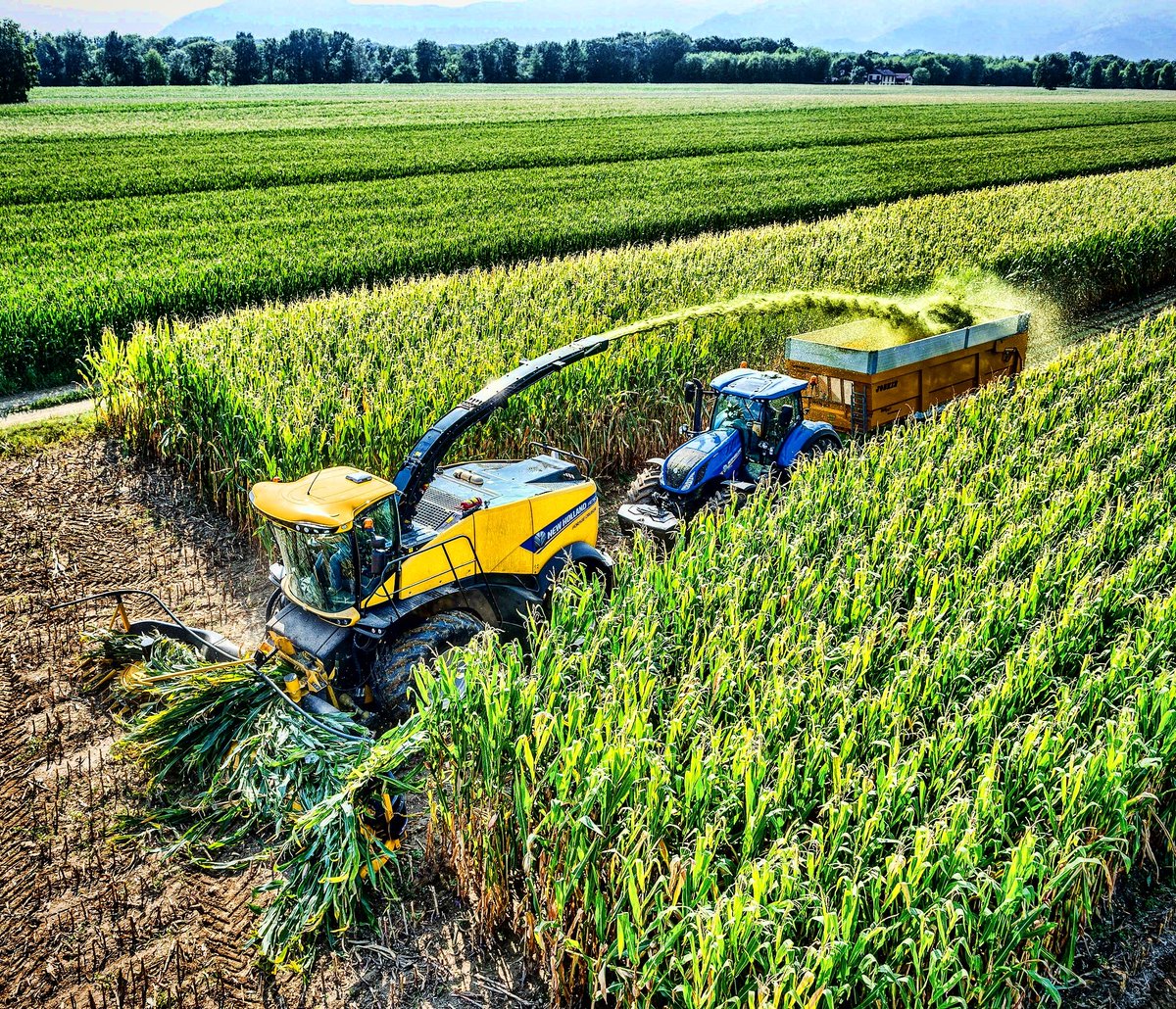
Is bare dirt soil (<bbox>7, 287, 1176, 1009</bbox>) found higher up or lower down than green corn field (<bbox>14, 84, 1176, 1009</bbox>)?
lower down

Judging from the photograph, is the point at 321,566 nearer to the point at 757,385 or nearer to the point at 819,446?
the point at 757,385

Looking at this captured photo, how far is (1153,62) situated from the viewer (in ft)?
382

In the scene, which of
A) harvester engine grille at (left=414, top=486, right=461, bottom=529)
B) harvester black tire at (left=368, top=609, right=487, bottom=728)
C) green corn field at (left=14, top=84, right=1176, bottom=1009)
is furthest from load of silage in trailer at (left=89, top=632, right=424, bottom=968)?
harvester engine grille at (left=414, top=486, right=461, bottom=529)

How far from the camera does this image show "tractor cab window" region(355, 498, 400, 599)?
6.06 m

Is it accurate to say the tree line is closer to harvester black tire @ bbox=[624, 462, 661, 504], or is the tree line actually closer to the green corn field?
the green corn field

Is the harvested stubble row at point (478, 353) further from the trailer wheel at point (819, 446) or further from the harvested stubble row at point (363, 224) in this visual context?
the harvested stubble row at point (363, 224)

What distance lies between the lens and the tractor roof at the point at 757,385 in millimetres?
9227

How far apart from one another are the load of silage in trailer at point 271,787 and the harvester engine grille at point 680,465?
379 centimetres

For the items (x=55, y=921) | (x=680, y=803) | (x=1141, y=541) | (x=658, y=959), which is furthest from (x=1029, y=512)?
(x=55, y=921)

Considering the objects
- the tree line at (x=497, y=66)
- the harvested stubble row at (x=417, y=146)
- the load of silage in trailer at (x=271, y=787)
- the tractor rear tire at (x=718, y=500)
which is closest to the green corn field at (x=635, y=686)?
the load of silage in trailer at (x=271, y=787)

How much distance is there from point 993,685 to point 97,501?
9.69 m

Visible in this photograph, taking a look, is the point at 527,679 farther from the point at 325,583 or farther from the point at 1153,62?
the point at 1153,62

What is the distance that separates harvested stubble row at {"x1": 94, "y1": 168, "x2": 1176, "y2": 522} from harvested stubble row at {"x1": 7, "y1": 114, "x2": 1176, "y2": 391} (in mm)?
4167

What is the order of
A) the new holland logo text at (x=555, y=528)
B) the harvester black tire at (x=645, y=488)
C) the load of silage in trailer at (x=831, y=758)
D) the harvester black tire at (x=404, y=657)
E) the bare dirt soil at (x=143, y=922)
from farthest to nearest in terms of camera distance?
the harvester black tire at (x=645, y=488)
the new holland logo text at (x=555, y=528)
the harvester black tire at (x=404, y=657)
the bare dirt soil at (x=143, y=922)
the load of silage in trailer at (x=831, y=758)
